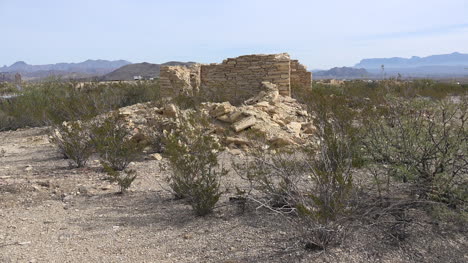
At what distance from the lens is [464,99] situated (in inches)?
215

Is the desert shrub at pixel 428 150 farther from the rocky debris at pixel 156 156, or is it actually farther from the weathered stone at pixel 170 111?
the weathered stone at pixel 170 111

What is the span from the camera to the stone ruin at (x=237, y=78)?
49.3 ft

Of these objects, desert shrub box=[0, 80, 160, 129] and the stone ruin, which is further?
the stone ruin

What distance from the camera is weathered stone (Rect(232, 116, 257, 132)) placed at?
33.8 ft

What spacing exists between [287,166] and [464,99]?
8.35ft

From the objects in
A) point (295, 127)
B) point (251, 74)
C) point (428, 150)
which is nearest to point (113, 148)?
point (295, 127)

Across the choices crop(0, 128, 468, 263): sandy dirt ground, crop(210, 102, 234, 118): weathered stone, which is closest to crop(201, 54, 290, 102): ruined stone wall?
crop(210, 102, 234, 118): weathered stone

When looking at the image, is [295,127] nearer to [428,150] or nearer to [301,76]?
[428,150]

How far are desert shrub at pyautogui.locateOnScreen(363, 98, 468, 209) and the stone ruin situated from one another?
30.8 ft

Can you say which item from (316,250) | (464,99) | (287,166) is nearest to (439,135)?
(464,99)

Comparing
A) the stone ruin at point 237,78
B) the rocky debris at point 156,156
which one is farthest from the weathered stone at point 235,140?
the stone ruin at point 237,78

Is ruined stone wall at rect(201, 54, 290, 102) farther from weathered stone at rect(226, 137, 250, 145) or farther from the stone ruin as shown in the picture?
weathered stone at rect(226, 137, 250, 145)

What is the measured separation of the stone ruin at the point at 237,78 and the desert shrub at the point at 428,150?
9396 millimetres

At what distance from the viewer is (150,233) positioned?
485cm
